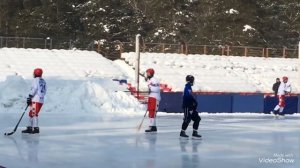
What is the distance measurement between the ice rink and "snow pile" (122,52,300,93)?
794 inches

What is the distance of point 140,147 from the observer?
35.3 feet

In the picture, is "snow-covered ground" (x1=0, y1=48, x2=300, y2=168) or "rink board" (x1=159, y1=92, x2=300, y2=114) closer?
"snow-covered ground" (x1=0, y1=48, x2=300, y2=168)

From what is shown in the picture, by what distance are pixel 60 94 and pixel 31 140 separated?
28.3 feet

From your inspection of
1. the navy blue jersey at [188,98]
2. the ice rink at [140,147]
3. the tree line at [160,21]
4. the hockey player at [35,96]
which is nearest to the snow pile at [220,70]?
the tree line at [160,21]

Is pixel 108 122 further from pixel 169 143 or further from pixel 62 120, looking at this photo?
pixel 169 143

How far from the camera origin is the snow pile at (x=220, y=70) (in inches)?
1483

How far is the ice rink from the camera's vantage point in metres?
8.85

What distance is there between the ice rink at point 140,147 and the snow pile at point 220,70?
66.1 ft

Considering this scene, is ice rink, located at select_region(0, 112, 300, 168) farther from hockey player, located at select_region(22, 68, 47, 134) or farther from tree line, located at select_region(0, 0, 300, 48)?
tree line, located at select_region(0, 0, 300, 48)

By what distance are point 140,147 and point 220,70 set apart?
31717 mm

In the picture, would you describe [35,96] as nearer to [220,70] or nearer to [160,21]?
[220,70]

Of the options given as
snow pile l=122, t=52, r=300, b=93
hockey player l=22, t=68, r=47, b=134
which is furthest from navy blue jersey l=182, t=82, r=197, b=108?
snow pile l=122, t=52, r=300, b=93

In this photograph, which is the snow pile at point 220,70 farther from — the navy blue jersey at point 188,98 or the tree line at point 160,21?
the navy blue jersey at point 188,98

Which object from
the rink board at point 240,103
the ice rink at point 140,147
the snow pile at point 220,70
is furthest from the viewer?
the snow pile at point 220,70
